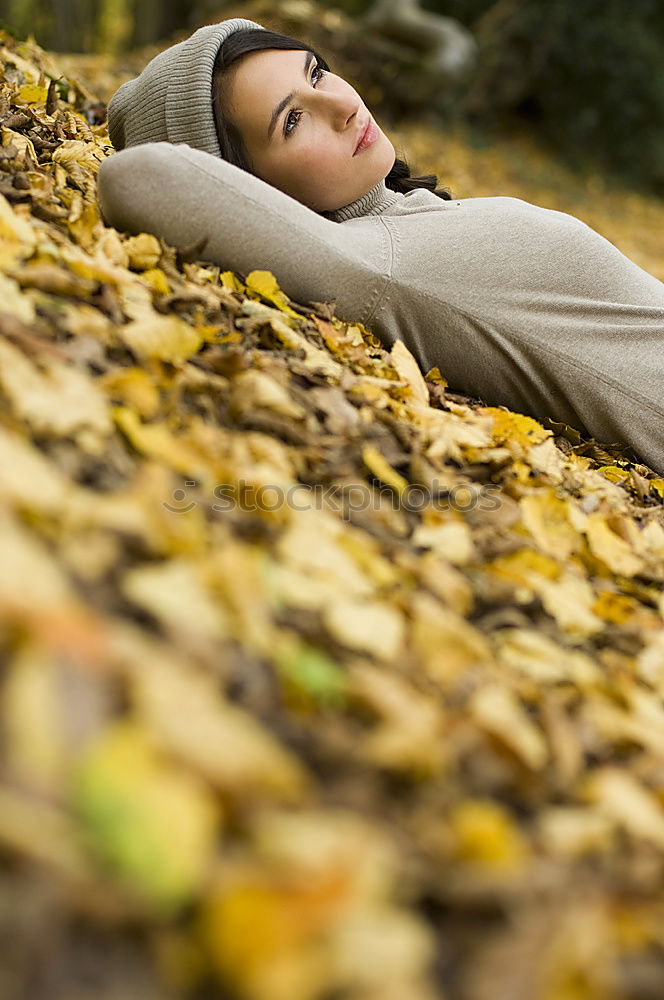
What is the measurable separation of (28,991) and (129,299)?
3.56 feet

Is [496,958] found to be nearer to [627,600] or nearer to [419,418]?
[627,600]

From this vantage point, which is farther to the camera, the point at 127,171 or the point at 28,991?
the point at 127,171

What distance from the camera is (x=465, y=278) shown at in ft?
5.61

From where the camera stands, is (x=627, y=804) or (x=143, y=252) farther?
(x=143, y=252)

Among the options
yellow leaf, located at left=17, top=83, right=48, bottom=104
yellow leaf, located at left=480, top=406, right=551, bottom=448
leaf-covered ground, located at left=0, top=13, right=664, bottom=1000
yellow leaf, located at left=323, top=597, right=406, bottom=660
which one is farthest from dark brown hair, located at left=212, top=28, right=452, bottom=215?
yellow leaf, located at left=323, top=597, right=406, bottom=660

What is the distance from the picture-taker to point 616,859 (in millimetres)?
750

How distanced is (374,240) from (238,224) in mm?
281

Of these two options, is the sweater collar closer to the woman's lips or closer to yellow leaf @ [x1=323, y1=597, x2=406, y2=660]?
the woman's lips

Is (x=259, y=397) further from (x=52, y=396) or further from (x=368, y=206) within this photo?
(x=368, y=206)

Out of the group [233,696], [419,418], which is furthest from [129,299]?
[233,696]

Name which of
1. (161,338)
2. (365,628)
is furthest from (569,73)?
(365,628)

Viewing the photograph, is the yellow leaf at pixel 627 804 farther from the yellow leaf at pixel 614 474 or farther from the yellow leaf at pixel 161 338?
the yellow leaf at pixel 614 474

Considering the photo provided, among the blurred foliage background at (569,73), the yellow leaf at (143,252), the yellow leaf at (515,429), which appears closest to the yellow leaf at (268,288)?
the yellow leaf at (143,252)

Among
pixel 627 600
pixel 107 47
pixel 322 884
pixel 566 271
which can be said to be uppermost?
pixel 566 271
